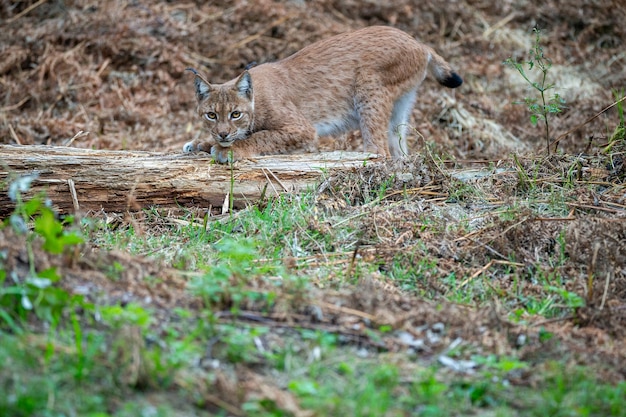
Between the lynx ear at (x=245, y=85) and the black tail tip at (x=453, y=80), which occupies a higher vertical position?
the lynx ear at (x=245, y=85)

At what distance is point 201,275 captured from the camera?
3.83 m

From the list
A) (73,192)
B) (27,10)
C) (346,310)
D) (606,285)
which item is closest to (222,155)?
(73,192)

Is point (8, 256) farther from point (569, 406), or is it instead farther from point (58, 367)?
point (569, 406)

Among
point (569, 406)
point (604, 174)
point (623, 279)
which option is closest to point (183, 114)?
point (604, 174)

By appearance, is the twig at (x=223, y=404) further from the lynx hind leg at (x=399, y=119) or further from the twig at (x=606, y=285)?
the lynx hind leg at (x=399, y=119)

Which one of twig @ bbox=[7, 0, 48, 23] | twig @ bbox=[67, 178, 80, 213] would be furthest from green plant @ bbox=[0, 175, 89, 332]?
twig @ bbox=[7, 0, 48, 23]

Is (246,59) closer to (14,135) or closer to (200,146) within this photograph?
(14,135)

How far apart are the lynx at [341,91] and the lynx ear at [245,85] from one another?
1 cm

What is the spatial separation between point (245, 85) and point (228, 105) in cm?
24

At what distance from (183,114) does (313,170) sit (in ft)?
11.2

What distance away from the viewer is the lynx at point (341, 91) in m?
6.46

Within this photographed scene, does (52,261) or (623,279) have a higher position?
(52,261)

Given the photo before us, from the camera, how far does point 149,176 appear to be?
211 inches

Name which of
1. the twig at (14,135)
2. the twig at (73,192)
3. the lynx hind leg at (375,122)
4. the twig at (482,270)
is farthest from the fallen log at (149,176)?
the twig at (14,135)
